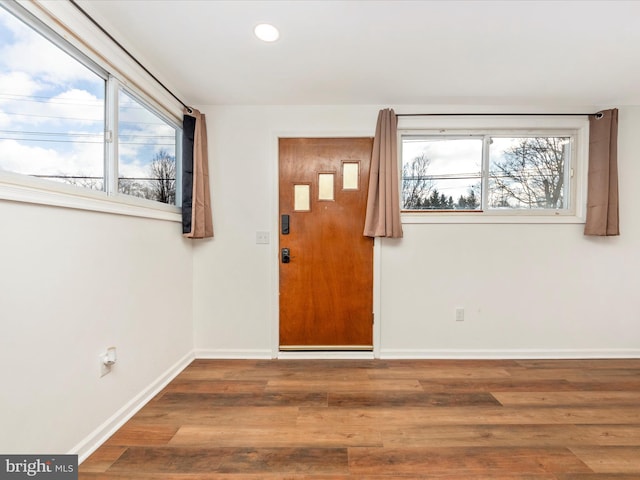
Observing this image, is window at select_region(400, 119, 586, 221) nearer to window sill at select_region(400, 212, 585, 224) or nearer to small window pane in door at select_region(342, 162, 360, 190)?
window sill at select_region(400, 212, 585, 224)

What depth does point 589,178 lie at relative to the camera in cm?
277

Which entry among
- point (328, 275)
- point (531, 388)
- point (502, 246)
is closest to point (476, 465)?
point (531, 388)

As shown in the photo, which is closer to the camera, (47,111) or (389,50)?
(47,111)

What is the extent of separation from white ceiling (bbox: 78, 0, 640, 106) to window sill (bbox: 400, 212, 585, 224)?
100 centimetres

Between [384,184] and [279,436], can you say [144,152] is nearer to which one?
[384,184]

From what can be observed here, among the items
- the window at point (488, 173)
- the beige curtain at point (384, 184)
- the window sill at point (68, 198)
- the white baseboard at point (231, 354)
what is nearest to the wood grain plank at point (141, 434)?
the white baseboard at point (231, 354)

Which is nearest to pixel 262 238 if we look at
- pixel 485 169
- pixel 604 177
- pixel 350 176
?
pixel 350 176

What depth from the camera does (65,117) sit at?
153 centimetres

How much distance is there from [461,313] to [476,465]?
149 centimetres

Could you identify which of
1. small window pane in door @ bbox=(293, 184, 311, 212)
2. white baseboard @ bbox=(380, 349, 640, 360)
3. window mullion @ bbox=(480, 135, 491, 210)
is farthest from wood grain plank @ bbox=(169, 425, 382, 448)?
window mullion @ bbox=(480, 135, 491, 210)

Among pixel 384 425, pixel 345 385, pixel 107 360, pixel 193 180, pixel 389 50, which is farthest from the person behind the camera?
pixel 193 180

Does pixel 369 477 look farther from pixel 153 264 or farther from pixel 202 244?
pixel 202 244

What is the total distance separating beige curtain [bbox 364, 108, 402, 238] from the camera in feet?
8.82

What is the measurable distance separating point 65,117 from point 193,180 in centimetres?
108
